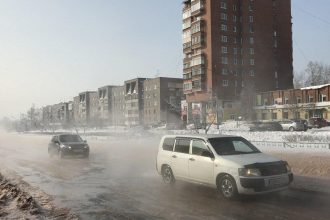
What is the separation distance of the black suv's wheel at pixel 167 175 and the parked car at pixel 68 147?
43.1 feet

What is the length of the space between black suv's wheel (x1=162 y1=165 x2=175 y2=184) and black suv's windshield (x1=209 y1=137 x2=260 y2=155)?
194cm

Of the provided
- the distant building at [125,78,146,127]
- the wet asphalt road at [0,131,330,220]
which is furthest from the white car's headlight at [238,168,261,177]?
the distant building at [125,78,146,127]

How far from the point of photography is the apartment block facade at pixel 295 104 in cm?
7293

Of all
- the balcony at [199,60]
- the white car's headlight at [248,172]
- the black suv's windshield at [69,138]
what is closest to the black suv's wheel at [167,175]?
the white car's headlight at [248,172]

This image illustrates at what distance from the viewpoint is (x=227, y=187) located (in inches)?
433

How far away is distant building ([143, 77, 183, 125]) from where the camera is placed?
5029 inches

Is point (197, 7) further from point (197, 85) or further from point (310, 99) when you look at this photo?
point (310, 99)

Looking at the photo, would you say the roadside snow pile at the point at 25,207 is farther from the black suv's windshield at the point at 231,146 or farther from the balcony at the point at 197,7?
the balcony at the point at 197,7

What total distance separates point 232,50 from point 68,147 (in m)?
69.4

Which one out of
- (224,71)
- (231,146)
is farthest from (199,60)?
(231,146)

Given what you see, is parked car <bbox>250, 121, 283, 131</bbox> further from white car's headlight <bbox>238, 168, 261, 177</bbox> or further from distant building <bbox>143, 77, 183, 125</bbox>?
distant building <bbox>143, 77, 183, 125</bbox>

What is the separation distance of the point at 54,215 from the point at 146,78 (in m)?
135

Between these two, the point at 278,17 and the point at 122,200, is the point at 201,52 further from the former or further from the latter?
the point at 122,200

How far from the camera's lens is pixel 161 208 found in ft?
33.1
